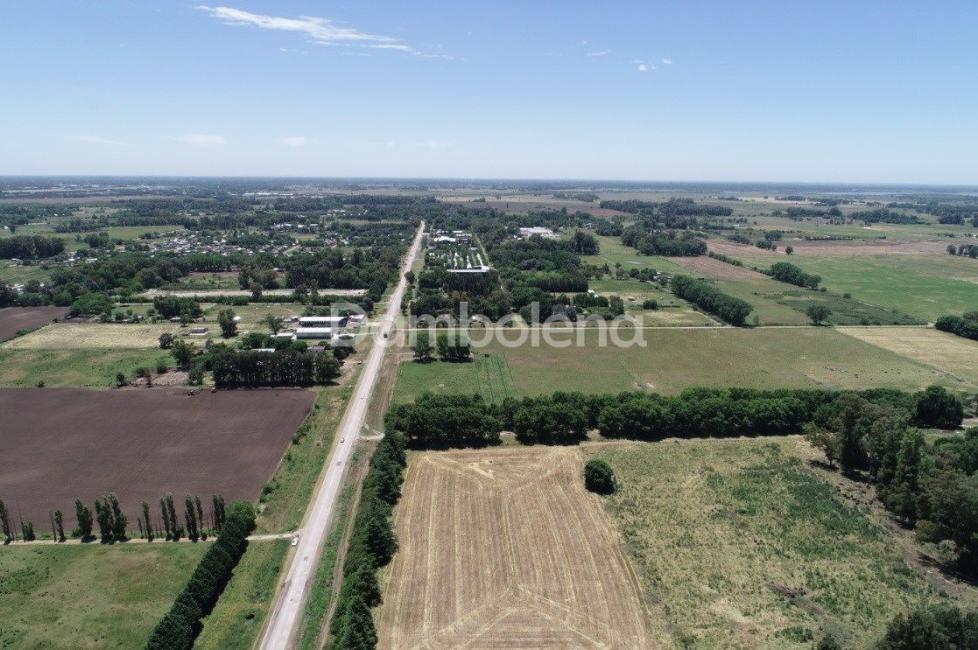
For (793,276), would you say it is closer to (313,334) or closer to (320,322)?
(320,322)

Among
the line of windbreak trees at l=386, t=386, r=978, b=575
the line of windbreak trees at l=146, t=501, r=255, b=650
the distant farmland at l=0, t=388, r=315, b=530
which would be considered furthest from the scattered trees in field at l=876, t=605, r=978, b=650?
the distant farmland at l=0, t=388, r=315, b=530

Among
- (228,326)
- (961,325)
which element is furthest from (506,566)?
(961,325)

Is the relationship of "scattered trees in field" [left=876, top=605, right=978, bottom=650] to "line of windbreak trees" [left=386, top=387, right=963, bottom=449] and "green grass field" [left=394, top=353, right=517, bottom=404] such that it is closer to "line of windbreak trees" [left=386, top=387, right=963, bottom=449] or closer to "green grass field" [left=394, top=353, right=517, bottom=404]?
"line of windbreak trees" [left=386, top=387, right=963, bottom=449]

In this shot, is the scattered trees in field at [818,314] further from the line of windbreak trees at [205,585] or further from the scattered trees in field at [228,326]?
the scattered trees in field at [228,326]

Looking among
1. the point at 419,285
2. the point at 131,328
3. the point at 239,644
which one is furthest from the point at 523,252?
the point at 239,644

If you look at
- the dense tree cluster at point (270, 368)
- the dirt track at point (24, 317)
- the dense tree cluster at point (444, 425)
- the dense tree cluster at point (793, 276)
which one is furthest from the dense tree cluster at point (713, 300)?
the dirt track at point (24, 317)
